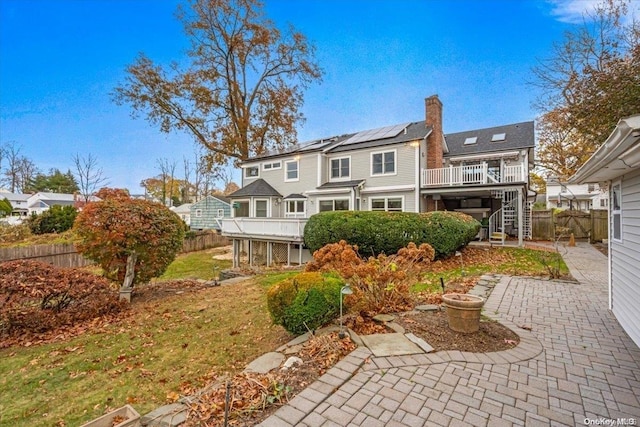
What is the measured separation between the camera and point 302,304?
415 cm

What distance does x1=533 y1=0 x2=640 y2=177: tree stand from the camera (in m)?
8.18

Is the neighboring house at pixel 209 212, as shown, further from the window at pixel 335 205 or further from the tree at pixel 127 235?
the tree at pixel 127 235

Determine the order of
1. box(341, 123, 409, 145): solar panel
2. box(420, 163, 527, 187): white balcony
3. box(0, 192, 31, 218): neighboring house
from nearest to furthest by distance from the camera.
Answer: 1. box(420, 163, 527, 187): white balcony
2. box(341, 123, 409, 145): solar panel
3. box(0, 192, 31, 218): neighboring house

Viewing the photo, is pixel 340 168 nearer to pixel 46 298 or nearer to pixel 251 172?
pixel 251 172

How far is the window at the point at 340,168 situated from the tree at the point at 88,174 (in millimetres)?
23893

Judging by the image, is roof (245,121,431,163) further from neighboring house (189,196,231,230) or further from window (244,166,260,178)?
neighboring house (189,196,231,230)

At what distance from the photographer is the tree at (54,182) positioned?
48.2 meters

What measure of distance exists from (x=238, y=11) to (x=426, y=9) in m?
15.0

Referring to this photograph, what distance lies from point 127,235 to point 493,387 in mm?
7766

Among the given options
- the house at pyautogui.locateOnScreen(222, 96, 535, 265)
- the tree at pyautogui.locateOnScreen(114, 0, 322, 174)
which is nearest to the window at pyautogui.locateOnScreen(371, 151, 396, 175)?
the house at pyautogui.locateOnScreen(222, 96, 535, 265)

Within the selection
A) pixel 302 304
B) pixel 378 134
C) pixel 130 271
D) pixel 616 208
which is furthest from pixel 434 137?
pixel 130 271

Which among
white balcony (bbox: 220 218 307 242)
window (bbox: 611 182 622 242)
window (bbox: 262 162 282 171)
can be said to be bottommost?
white balcony (bbox: 220 218 307 242)

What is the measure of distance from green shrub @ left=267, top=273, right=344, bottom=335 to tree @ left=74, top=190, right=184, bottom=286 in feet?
15.8

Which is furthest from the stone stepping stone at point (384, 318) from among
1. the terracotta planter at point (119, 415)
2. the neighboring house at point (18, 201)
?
the neighboring house at point (18, 201)
